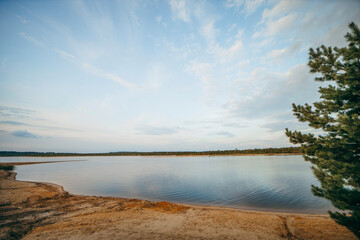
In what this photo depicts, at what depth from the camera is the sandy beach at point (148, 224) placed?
9281 mm

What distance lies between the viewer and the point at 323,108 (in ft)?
29.7

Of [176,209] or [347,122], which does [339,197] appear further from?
[176,209]

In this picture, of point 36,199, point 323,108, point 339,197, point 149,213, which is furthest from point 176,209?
point 36,199

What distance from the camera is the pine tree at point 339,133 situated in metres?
7.37

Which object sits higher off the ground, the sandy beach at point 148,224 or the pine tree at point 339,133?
the pine tree at point 339,133

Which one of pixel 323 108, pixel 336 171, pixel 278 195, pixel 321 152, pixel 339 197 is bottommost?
pixel 278 195

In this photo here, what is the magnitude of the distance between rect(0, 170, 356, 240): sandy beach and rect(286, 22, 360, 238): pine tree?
3.02 meters

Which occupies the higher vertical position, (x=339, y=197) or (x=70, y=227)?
(x=339, y=197)

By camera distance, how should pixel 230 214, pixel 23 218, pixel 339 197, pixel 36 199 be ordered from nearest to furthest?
1. pixel 339 197
2. pixel 23 218
3. pixel 230 214
4. pixel 36 199

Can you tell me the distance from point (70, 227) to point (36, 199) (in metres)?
11.5

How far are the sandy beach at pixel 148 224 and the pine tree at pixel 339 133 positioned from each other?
302 centimetres

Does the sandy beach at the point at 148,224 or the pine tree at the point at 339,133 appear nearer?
the pine tree at the point at 339,133

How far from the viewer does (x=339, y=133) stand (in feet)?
27.0

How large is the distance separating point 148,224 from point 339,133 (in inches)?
474
